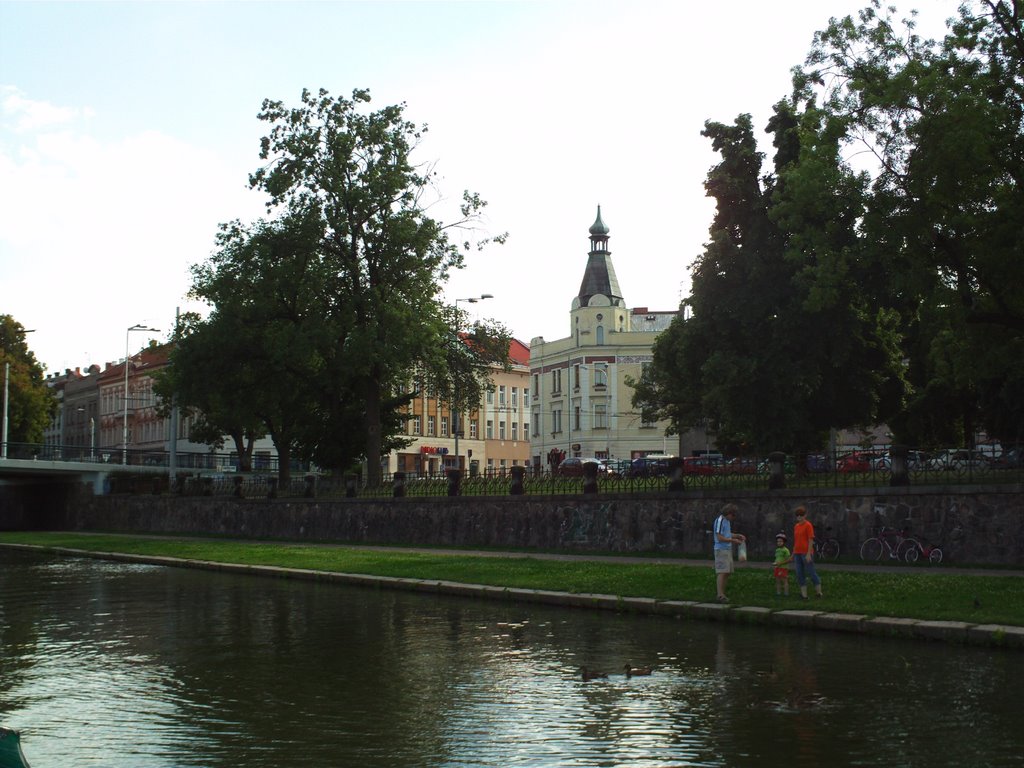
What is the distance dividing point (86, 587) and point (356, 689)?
15.6m

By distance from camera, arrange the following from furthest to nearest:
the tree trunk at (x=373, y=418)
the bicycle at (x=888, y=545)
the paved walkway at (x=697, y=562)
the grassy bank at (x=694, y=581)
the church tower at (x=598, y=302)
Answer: the church tower at (x=598, y=302) → the tree trunk at (x=373, y=418) → the bicycle at (x=888, y=545) → the paved walkway at (x=697, y=562) → the grassy bank at (x=694, y=581)

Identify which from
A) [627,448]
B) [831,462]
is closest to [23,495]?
[627,448]

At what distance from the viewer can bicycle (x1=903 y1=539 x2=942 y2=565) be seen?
78.5 feet

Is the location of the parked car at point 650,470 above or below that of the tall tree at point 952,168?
below

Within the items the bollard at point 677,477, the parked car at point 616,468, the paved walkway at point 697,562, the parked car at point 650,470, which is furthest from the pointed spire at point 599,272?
the bollard at point 677,477

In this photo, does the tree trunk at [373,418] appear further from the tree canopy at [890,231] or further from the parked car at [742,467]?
the parked car at [742,467]

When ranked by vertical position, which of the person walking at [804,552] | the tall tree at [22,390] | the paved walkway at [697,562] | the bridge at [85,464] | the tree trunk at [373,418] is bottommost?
the paved walkway at [697,562]

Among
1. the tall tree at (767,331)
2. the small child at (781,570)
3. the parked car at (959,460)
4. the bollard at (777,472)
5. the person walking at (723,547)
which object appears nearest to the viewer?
the person walking at (723,547)

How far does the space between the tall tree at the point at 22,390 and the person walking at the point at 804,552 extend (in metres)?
67.9

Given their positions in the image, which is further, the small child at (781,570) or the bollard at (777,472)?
the bollard at (777,472)

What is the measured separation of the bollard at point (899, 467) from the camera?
83.5 ft

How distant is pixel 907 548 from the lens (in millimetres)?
24594

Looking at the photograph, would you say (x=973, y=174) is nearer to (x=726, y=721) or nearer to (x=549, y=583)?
(x=549, y=583)

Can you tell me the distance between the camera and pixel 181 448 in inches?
3942
